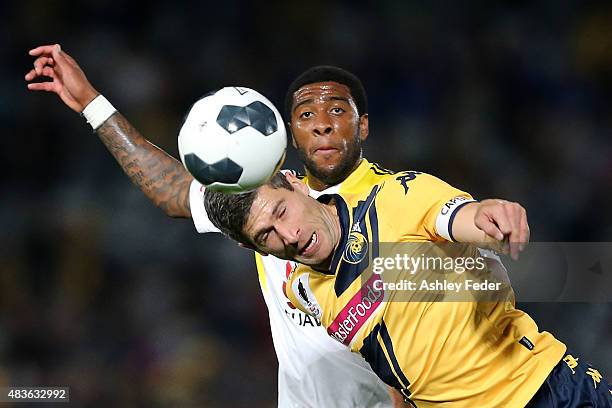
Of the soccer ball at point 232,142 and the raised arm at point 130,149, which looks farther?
the raised arm at point 130,149

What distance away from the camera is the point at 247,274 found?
6273 millimetres

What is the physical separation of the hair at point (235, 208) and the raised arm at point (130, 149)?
2.88 feet

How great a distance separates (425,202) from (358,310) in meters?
0.43

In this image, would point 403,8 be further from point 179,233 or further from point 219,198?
point 219,198

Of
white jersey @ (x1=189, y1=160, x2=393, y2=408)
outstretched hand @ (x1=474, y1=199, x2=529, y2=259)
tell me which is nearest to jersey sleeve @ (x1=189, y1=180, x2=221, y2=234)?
white jersey @ (x1=189, y1=160, x2=393, y2=408)

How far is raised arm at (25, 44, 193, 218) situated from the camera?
405 centimetres

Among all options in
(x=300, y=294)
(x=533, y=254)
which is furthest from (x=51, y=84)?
(x=533, y=254)

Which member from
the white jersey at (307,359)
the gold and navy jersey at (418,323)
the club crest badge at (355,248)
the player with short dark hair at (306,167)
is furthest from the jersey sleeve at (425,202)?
the white jersey at (307,359)

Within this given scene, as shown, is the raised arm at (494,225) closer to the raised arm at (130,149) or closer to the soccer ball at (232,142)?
the soccer ball at (232,142)

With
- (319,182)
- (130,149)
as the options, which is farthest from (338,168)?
(130,149)

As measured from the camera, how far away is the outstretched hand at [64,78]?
4.10m

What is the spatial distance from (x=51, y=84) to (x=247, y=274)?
250 cm

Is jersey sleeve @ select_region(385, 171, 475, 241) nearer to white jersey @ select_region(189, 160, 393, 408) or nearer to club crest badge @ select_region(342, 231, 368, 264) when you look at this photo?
club crest badge @ select_region(342, 231, 368, 264)

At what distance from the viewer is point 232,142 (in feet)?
10.2
